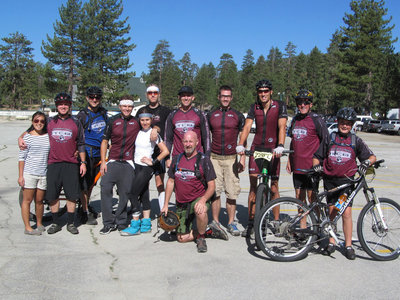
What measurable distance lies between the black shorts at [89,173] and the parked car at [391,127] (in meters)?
40.9

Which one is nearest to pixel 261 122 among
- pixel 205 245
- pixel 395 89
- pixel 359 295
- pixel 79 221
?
pixel 205 245

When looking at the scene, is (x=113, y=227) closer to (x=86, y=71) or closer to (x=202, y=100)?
(x=86, y=71)

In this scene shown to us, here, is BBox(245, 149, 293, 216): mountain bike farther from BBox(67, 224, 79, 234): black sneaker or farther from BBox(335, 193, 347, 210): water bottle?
BBox(67, 224, 79, 234): black sneaker

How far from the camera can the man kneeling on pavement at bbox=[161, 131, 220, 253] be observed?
4.61 m

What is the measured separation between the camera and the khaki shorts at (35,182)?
4.92 m

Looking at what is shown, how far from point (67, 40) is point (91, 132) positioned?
4834cm

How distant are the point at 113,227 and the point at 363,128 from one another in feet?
147

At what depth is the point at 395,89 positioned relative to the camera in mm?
41625

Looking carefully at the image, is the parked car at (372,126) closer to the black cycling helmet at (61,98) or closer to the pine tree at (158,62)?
the black cycling helmet at (61,98)

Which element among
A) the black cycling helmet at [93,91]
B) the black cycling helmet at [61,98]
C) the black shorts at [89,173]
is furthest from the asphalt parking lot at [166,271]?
the black cycling helmet at [93,91]

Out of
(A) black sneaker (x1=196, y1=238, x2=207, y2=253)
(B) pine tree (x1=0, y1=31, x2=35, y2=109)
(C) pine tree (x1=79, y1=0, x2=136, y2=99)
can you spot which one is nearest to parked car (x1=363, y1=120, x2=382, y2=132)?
(C) pine tree (x1=79, y1=0, x2=136, y2=99)

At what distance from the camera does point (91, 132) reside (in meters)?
5.64

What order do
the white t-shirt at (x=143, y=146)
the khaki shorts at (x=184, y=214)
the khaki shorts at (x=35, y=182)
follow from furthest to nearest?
1. the white t-shirt at (x=143, y=146)
2. the khaki shorts at (x=35, y=182)
3. the khaki shorts at (x=184, y=214)

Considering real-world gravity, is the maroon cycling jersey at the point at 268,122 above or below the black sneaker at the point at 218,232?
above
